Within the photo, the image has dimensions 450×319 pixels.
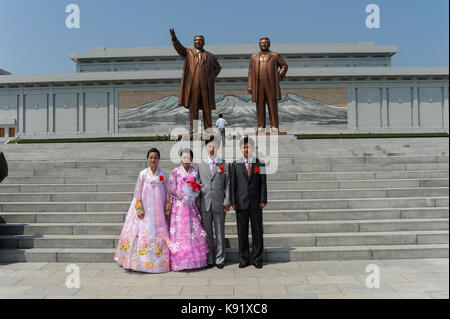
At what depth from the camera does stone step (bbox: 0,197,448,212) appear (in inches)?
198

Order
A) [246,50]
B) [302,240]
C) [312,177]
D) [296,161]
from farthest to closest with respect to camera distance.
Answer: [246,50] → [296,161] → [312,177] → [302,240]

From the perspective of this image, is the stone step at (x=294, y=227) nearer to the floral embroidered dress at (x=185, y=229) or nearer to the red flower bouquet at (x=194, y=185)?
the floral embroidered dress at (x=185, y=229)

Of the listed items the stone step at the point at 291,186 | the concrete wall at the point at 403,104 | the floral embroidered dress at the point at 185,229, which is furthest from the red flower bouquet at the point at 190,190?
the concrete wall at the point at 403,104

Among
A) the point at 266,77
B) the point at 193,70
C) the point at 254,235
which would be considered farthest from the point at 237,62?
the point at 254,235

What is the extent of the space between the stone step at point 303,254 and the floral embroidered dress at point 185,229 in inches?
21.2

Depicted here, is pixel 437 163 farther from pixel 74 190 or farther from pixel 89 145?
pixel 89 145

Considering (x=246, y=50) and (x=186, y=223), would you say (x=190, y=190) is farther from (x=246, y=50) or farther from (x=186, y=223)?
(x=246, y=50)

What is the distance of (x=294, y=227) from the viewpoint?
460cm

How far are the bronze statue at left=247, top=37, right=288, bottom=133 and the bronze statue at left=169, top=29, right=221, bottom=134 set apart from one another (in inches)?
37.6

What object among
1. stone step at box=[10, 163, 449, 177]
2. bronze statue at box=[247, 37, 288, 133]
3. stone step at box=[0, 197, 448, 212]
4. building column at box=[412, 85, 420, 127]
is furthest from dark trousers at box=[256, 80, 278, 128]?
building column at box=[412, 85, 420, 127]

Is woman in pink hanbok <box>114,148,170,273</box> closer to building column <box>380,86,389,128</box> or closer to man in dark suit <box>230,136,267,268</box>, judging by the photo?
man in dark suit <box>230,136,267,268</box>

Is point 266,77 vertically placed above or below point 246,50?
below

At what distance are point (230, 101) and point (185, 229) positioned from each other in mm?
20000

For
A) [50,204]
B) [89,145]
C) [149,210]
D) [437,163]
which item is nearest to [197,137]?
[89,145]
